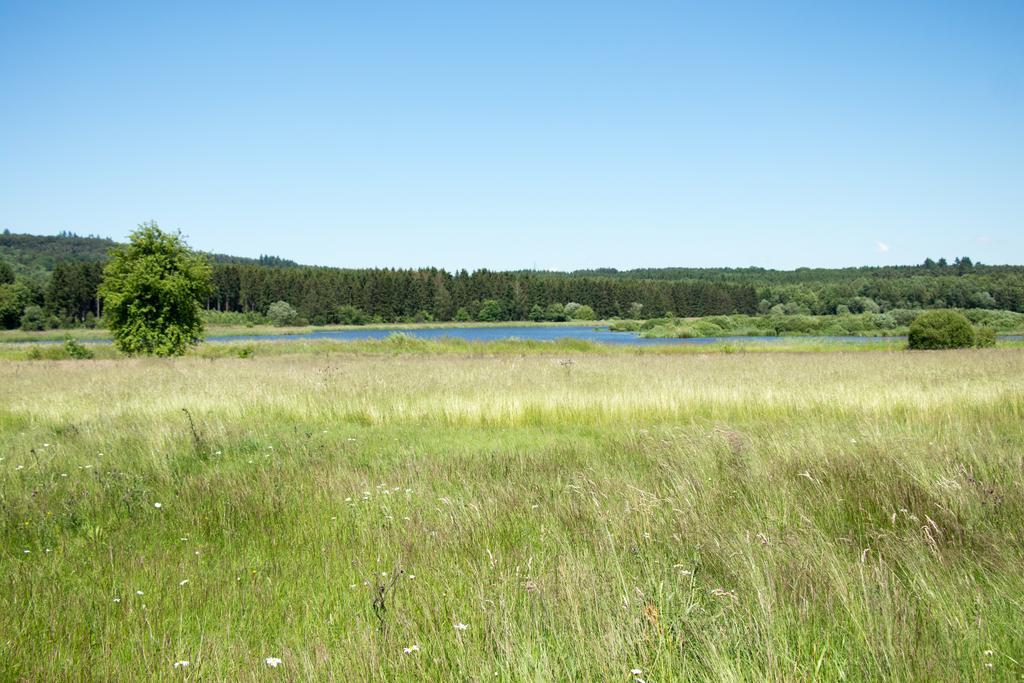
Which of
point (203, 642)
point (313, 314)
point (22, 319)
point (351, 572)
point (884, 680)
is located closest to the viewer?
point (884, 680)

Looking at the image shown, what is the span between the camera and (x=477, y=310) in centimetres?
12262

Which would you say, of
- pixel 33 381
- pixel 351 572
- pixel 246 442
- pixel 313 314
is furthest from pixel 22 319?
pixel 351 572

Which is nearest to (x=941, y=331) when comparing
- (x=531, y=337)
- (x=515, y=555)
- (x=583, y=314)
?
(x=515, y=555)

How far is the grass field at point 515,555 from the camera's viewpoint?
Answer: 2.82 meters

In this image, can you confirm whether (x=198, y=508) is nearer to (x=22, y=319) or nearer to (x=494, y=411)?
(x=494, y=411)

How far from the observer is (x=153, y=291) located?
27.7 meters

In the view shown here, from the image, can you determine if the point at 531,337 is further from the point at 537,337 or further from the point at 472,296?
the point at 472,296

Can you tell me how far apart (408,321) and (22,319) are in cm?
5593

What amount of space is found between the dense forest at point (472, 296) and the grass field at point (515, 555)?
3557 inches

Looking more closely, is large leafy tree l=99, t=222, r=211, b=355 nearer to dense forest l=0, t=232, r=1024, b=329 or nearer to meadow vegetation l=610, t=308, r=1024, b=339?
meadow vegetation l=610, t=308, r=1024, b=339

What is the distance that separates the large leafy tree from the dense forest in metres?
65.9

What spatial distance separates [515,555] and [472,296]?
121 meters

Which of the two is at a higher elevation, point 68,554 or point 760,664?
point 760,664

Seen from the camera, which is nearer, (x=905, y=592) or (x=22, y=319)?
(x=905, y=592)
